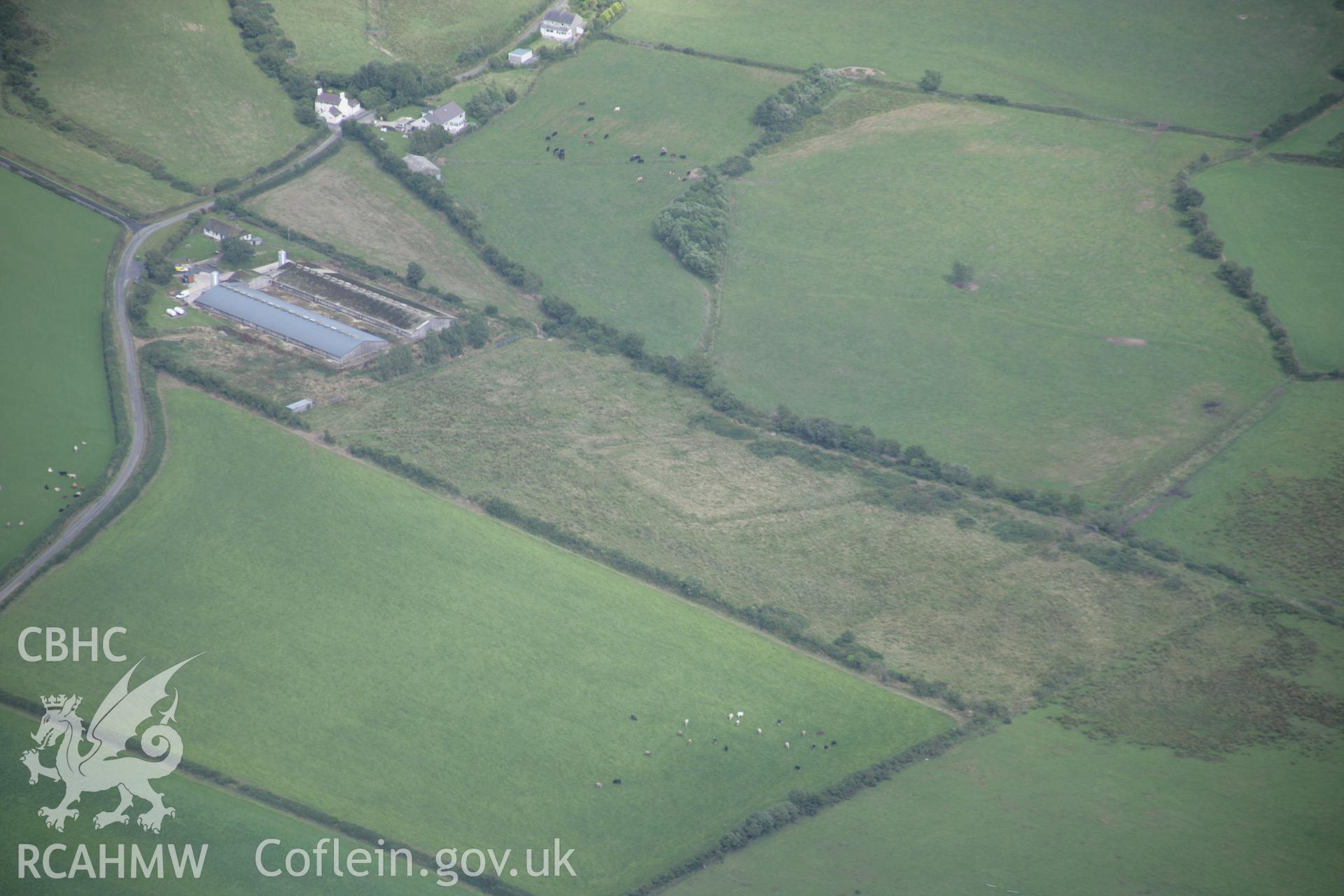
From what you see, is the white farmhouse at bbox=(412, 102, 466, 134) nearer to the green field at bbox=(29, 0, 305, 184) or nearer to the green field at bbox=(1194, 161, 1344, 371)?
the green field at bbox=(29, 0, 305, 184)

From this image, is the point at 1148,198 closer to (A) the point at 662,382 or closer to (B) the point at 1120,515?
(B) the point at 1120,515

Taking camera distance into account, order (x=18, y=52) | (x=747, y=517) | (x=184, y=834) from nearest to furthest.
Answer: (x=184, y=834)
(x=747, y=517)
(x=18, y=52)

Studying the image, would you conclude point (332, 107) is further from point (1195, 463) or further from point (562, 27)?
point (1195, 463)

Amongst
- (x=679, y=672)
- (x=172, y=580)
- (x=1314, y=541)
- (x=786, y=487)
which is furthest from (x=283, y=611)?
(x=1314, y=541)

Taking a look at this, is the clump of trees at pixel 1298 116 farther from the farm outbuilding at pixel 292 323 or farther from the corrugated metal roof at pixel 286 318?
the corrugated metal roof at pixel 286 318

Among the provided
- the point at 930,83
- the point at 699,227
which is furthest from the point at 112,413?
the point at 930,83

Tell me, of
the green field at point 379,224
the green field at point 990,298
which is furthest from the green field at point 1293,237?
the green field at point 379,224
